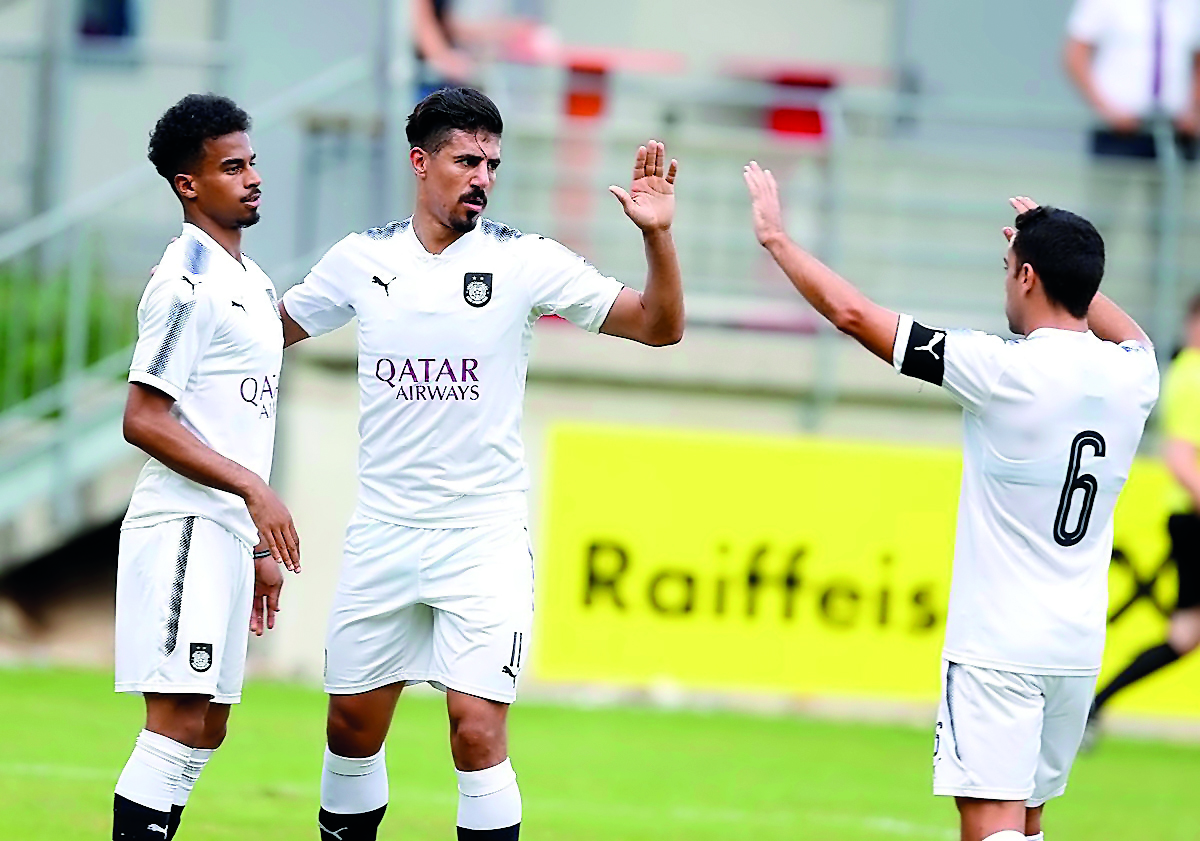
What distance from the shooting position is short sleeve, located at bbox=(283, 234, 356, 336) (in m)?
6.13

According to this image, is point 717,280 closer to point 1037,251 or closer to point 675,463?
point 675,463

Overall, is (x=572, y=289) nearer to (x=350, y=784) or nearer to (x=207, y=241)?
(x=207, y=241)

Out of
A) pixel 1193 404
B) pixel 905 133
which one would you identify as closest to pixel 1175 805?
pixel 1193 404

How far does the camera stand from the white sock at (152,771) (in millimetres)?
5566

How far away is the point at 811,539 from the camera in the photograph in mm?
11438

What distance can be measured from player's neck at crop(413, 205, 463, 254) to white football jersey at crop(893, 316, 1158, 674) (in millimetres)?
1442

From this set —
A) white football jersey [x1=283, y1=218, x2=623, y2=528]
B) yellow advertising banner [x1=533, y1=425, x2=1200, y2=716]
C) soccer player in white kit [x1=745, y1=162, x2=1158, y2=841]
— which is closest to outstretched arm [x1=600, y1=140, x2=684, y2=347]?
white football jersey [x1=283, y1=218, x2=623, y2=528]

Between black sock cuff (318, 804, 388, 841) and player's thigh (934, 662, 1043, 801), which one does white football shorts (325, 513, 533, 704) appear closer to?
black sock cuff (318, 804, 388, 841)

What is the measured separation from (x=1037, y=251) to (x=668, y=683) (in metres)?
6.42

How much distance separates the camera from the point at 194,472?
5.47m

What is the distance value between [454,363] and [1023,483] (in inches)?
64.7

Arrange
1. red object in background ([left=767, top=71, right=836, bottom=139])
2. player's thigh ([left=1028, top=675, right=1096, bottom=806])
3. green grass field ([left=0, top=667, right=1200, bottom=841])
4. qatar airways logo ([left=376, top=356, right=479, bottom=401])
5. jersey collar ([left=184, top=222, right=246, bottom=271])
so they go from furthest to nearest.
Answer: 1. red object in background ([left=767, top=71, right=836, bottom=139])
2. green grass field ([left=0, top=667, right=1200, bottom=841])
3. qatar airways logo ([left=376, top=356, right=479, bottom=401])
4. jersey collar ([left=184, top=222, right=246, bottom=271])
5. player's thigh ([left=1028, top=675, right=1096, bottom=806])

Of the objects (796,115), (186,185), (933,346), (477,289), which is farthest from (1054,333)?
(796,115)

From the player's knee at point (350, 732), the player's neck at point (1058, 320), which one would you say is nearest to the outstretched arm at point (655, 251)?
the player's neck at point (1058, 320)
